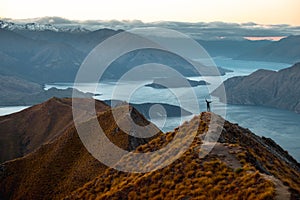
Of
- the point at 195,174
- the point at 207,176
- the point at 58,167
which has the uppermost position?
the point at 207,176

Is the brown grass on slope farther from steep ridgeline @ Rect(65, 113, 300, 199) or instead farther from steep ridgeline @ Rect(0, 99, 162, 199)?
steep ridgeline @ Rect(65, 113, 300, 199)

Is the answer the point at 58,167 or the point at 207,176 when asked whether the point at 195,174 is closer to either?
the point at 207,176

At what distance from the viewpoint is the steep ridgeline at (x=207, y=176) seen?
26844mm

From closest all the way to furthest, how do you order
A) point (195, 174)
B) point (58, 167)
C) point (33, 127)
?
point (195, 174)
point (58, 167)
point (33, 127)

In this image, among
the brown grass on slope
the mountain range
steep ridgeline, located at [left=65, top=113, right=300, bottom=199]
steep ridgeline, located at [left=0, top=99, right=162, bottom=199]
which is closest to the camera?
steep ridgeline, located at [left=65, top=113, right=300, bottom=199]

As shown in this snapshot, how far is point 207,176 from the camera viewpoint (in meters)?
30.3

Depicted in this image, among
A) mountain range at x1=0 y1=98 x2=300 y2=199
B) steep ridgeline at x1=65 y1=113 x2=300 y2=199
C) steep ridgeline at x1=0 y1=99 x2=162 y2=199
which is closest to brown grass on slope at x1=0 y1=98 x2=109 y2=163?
steep ridgeline at x1=0 y1=99 x2=162 y2=199

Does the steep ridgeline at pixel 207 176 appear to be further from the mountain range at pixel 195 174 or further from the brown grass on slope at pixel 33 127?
the brown grass on slope at pixel 33 127

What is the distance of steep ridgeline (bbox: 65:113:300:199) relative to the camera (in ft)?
88.1

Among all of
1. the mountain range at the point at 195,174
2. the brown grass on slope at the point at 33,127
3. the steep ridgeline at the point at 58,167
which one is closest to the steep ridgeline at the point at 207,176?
the mountain range at the point at 195,174

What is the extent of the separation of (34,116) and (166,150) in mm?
151437

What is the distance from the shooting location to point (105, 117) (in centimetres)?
10800

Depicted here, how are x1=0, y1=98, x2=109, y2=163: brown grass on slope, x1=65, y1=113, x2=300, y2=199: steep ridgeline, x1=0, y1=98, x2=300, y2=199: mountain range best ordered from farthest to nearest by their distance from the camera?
x1=0, y1=98, x2=109, y2=163: brown grass on slope
x1=0, y1=98, x2=300, y2=199: mountain range
x1=65, y1=113, x2=300, y2=199: steep ridgeline

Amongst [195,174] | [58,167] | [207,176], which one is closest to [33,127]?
[58,167]
